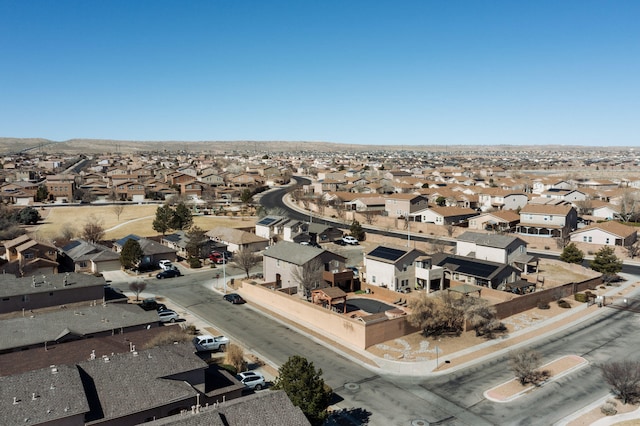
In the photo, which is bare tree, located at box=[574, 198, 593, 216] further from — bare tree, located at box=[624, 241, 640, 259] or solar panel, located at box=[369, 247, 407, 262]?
solar panel, located at box=[369, 247, 407, 262]

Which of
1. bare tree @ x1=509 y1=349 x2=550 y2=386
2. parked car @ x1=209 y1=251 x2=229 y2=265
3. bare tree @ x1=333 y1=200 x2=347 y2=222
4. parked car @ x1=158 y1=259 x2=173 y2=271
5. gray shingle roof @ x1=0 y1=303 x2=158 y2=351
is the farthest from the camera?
bare tree @ x1=333 y1=200 x2=347 y2=222

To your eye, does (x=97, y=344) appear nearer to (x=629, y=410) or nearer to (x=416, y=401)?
(x=416, y=401)

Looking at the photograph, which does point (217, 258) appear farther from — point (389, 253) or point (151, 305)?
point (389, 253)

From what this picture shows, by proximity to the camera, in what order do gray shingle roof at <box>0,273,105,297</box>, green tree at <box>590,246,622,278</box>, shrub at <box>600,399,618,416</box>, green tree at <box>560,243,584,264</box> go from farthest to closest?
green tree at <box>560,243,584,264</box> < green tree at <box>590,246,622,278</box> < gray shingle roof at <box>0,273,105,297</box> < shrub at <box>600,399,618,416</box>

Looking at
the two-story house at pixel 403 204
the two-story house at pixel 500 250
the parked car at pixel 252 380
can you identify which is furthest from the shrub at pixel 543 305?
the two-story house at pixel 403 204

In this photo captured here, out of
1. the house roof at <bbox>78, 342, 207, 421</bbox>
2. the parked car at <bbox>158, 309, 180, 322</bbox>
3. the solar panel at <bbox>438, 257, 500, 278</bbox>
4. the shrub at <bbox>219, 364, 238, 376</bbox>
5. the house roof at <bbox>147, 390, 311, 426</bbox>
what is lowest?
the parked car at <bbox>158, 309, 180, 322</bbox>

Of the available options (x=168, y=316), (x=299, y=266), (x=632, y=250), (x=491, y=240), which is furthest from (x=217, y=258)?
(x=632, y=250)

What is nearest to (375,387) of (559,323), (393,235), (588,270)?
(559,323)

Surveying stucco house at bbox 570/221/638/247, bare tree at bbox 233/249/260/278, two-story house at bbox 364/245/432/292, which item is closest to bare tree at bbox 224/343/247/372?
two-story house at bbox 364/245/432/292

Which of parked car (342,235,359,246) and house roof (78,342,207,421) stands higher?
house roof (78,342,207,421)
